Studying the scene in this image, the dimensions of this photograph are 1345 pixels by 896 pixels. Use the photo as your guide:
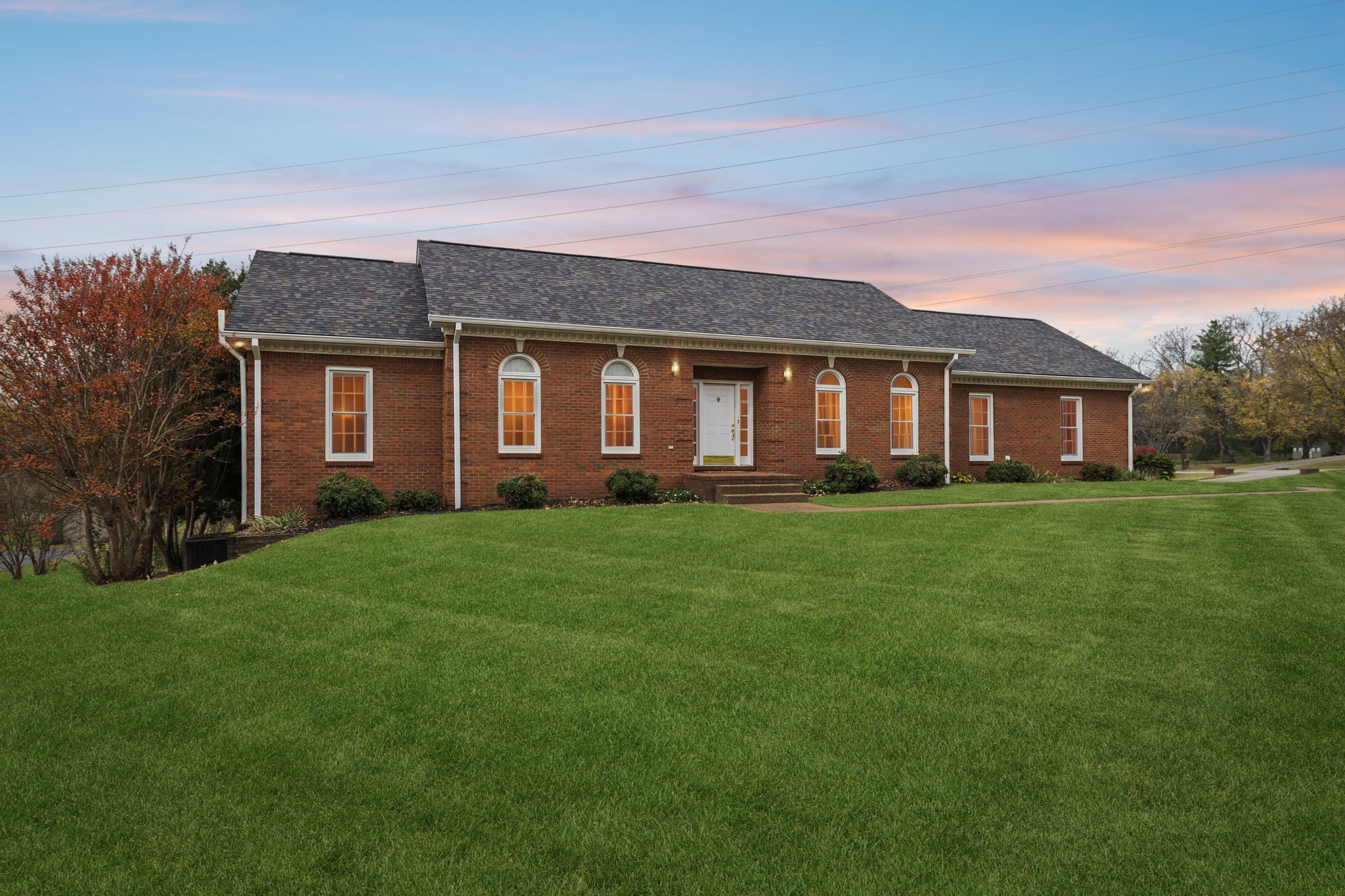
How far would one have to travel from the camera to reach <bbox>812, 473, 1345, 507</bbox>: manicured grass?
1619 centimetres

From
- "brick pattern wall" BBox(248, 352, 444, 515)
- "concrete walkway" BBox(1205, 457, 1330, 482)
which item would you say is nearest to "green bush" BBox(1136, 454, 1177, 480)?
"concrete walkway" BBox(1205, 457, 1330, 482)

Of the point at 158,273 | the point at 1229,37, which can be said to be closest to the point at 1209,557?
the point at 158,273

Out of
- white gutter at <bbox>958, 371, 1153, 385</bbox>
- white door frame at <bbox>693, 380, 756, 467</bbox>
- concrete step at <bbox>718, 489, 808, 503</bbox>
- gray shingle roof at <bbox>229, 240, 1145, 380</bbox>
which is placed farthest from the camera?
white gutter at <bbox>958, 371, 1153, 385</bbox>

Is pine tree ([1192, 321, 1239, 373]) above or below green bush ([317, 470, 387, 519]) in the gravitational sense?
above

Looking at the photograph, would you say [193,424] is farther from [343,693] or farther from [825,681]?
[825,681]

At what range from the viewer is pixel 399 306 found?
17.7m

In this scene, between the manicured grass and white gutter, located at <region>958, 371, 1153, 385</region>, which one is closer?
the manicured grass

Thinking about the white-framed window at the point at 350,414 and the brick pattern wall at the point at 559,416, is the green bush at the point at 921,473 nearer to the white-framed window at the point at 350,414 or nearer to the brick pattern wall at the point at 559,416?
the brick pattern wall at the point at 559,416

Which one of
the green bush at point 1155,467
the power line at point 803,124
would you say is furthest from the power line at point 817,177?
the green bush at point 1155,467

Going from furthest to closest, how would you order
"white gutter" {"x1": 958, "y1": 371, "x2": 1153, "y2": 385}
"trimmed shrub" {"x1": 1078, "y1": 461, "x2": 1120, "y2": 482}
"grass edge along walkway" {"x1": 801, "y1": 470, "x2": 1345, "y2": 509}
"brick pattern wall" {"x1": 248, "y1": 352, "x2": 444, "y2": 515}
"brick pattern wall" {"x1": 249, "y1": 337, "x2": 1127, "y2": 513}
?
"trimmed shrub" {"x1": 1078, "y1": 461, "x2": 1120, "y2": 482}
"white gutter" {"x1": 958, "y1": 371, "x2": 1153, "y2": 385}
"grass edge along walkway" {"x1": 801, "y1": 470, "x2": 1345, "y2": 509}
"brick pattern wall" {"x1": 249, "y1": 337, "x2": 1127, "y2": 513}
"brick pattern wall" {"x1": 248, "y1": 352, "x2": 444, "y2": 515}

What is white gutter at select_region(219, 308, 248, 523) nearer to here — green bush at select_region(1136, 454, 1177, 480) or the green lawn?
the green lawn

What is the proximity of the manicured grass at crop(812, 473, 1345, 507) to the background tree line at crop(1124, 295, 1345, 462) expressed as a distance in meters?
27.8

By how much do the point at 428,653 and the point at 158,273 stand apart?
32.4 feet

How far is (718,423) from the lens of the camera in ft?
62.9
